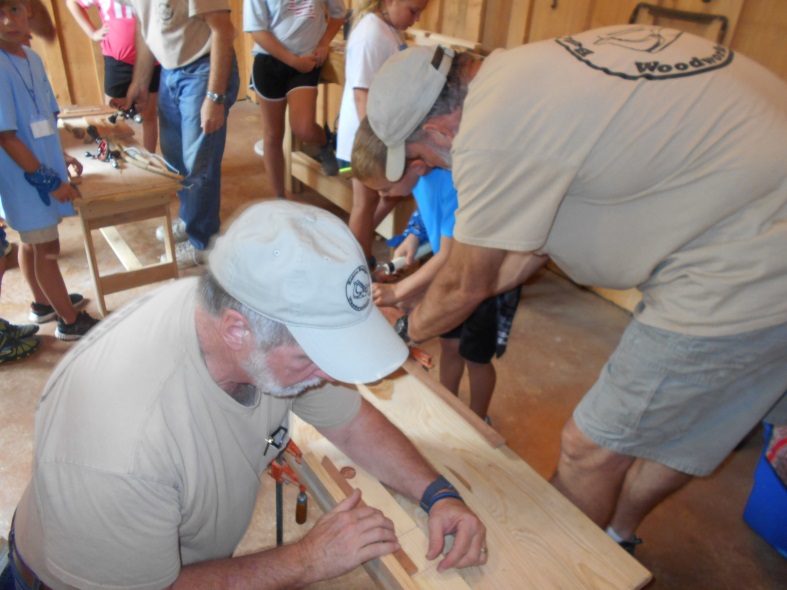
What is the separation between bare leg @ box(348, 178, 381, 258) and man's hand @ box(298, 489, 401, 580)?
255 cm

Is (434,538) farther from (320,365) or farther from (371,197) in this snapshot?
(371,197)

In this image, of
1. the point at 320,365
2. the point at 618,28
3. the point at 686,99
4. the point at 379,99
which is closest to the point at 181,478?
the point at 320,365

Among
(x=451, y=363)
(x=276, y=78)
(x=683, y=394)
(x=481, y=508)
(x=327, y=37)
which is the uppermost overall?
(x=327, y=37)

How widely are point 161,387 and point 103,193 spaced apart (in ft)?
7.38

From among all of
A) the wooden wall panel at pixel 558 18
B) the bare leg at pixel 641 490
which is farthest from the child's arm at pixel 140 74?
the bare leg at pixel 641 490

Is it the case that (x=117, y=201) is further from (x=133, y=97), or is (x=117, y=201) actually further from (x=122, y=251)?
(x=133, y=97)

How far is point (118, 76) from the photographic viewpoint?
4148mm

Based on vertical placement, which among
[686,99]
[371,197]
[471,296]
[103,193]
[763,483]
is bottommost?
[763,483]

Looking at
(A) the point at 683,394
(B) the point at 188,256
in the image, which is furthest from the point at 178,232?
(A) the point at 683,394

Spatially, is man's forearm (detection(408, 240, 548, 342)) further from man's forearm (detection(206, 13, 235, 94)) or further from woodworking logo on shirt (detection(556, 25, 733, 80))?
man's forearm (detection(206, 13, 235, 94))

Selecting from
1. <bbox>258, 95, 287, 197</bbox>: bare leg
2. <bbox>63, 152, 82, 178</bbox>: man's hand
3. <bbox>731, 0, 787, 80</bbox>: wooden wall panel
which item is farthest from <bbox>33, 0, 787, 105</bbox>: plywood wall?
<bbox>63, 152, 82, 178</bbox>: man's hand

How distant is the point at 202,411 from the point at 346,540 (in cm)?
44

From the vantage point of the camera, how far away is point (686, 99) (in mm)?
1421

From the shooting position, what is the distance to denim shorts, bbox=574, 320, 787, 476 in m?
1.56
